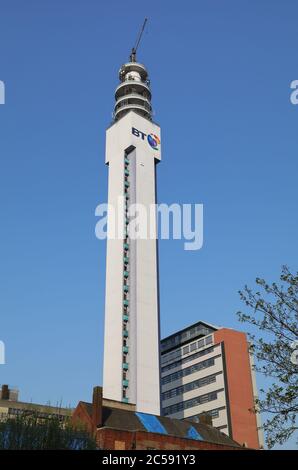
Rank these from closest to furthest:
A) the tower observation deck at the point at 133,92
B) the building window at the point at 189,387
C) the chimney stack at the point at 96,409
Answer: the chimney stack at the point at 96,409 → the building window at the point at 189,387 → the tower observation deck at the point at 133,92

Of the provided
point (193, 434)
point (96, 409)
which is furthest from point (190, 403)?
point (96, 409)

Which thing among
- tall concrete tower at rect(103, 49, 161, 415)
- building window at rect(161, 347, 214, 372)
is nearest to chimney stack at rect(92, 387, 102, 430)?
tall concrete tower at rect(103, 49, 161, 415)

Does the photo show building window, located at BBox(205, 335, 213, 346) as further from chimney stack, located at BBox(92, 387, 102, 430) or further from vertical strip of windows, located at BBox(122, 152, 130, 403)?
chimney stack, located at BBox(92, 387, 102, 430)

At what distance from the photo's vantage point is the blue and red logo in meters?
111

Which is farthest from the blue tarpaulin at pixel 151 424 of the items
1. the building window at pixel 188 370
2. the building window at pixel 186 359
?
the building window at pixel 186 359

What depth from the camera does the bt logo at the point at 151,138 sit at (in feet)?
356

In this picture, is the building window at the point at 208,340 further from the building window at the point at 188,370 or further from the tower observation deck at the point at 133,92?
the tower observation deck at the point at 133,92

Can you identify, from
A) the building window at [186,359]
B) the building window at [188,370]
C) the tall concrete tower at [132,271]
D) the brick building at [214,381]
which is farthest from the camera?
the building window at [186,359]

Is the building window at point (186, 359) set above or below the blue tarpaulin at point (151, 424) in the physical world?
above

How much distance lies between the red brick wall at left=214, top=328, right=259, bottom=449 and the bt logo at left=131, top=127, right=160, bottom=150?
40682mm

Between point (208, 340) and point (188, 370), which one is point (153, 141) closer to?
point (208, 340)

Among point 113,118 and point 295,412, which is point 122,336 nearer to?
point 113,118

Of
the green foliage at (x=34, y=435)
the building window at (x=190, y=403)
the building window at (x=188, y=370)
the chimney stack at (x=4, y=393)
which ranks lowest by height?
the green foliage at (x=34, y=435)

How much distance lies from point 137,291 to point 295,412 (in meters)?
73.4
